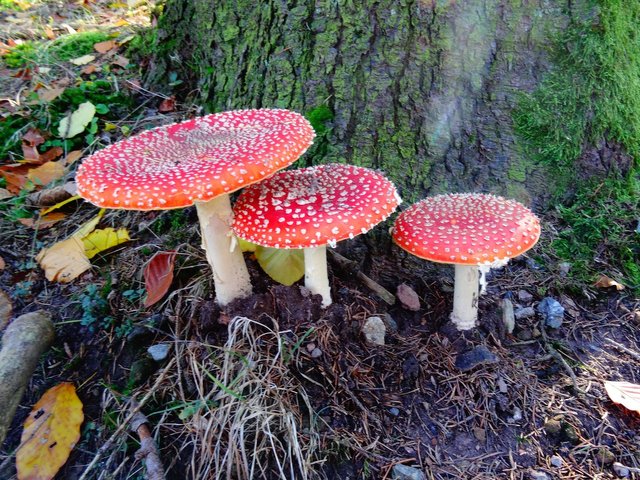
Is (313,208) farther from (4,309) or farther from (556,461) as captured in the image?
(4,309)

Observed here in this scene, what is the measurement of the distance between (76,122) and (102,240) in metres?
1.21

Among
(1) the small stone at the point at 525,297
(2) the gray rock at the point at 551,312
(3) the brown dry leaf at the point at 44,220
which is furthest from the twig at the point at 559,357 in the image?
(3) the brown dry leaf at the point at 44,220

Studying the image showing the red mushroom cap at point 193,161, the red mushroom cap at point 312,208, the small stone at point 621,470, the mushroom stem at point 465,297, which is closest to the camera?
the red mushroom cap at point 193,161

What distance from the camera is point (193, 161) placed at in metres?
2.16

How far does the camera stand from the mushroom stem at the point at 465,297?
2.71 m

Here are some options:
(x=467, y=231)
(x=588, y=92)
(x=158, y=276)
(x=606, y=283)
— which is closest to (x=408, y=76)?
(x=467, y=231)

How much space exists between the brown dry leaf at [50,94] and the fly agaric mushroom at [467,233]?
9.97 feet

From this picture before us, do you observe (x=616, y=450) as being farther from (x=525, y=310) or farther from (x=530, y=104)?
(x=530, y=104)

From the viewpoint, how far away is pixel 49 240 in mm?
3387

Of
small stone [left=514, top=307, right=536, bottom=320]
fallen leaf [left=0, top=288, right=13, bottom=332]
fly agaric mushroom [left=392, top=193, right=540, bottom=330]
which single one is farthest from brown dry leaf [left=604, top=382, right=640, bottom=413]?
fallen leaf [left=0, top=288, right=13, bottom=332]

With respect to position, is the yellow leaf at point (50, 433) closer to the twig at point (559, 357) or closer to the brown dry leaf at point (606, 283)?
the twig at point (559, 357)

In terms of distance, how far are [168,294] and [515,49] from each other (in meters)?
2.48

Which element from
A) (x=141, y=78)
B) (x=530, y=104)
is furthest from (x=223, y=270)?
(x=141, y=78)

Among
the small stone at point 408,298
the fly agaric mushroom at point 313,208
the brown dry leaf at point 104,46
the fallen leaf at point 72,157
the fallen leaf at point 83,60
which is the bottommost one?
the small stone at point 408,298
